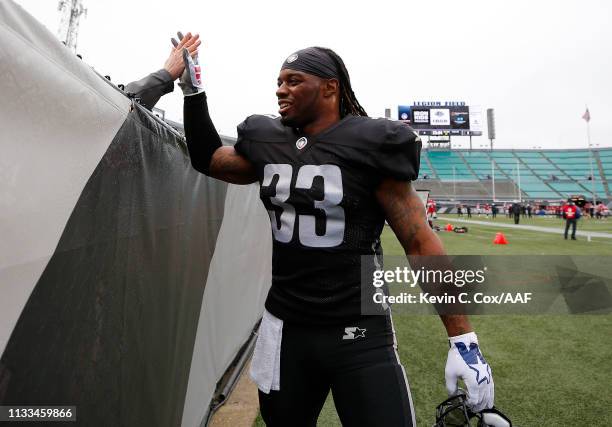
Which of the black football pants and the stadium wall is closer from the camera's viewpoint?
the stadium wall

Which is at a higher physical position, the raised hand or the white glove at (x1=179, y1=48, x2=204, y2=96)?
the raised hand

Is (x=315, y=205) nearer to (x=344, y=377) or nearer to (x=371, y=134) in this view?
(x=371, y=134)

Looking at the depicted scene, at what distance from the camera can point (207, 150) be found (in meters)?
1.56

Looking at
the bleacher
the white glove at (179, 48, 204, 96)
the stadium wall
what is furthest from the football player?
the bleacher

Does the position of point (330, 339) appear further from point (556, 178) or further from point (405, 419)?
point (556, 178)

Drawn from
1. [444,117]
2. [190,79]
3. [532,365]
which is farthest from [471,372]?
[444,117]

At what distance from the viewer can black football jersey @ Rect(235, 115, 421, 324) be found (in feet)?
4.19

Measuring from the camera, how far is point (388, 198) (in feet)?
4.35

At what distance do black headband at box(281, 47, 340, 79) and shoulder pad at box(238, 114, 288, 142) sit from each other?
0.68 feet

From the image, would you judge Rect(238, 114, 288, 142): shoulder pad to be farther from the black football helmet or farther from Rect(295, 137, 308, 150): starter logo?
the black football helmet

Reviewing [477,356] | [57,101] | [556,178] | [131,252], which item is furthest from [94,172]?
[556,178]

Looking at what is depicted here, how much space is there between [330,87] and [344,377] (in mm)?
1037

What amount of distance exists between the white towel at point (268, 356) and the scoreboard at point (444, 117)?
45317 millimetres

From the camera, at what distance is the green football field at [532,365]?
2461 millimetres
